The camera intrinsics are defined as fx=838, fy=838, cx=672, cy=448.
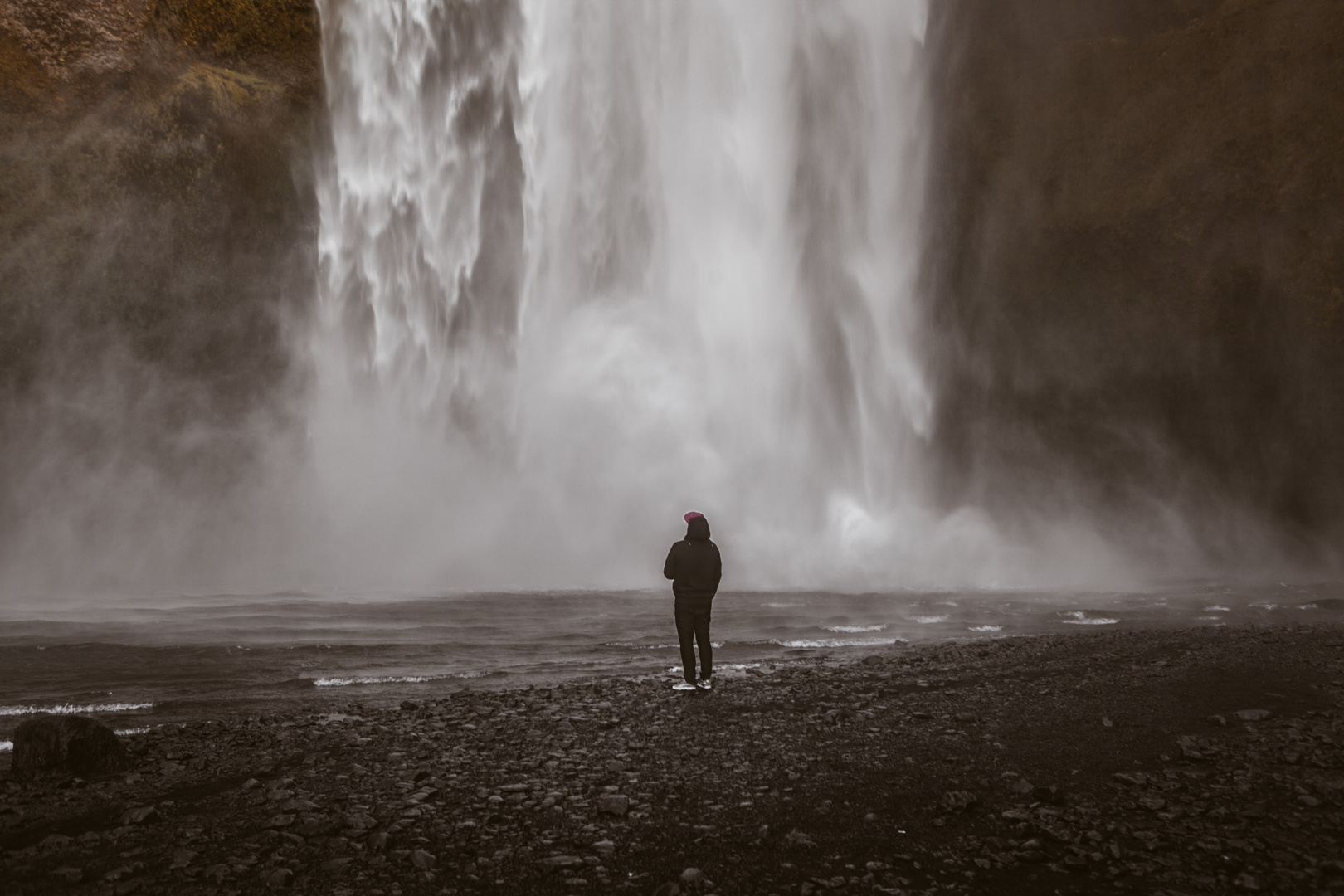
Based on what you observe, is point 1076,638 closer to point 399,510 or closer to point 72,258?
point 399,510

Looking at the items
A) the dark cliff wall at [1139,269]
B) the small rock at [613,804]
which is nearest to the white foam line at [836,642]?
the small rock at [613,804]

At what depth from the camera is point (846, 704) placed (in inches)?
306

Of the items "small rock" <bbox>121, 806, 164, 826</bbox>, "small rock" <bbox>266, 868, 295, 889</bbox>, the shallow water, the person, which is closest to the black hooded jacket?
the person

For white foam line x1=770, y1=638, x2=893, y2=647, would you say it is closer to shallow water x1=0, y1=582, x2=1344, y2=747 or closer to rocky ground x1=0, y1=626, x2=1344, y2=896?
shallow water x1=0, y1=582, x2=1344, y2=747

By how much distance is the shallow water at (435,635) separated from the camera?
9500 millimetres

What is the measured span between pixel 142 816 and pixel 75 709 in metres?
4.78

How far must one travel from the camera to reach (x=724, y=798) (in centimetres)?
500

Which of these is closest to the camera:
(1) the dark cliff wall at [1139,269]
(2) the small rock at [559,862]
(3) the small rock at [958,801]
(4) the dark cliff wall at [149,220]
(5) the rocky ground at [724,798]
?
(5) the rocky ground at [724,798]

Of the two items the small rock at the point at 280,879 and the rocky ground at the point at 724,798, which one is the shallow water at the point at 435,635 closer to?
the rocky ground at the point at 724,798

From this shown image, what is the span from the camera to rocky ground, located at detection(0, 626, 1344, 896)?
12.5ft

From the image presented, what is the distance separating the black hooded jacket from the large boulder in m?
4.82

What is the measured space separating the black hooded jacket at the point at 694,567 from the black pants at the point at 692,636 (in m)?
0.08

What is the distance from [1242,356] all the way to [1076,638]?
31.9 meters

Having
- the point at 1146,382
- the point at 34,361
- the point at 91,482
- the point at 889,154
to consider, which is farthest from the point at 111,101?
the point at 1146,382
